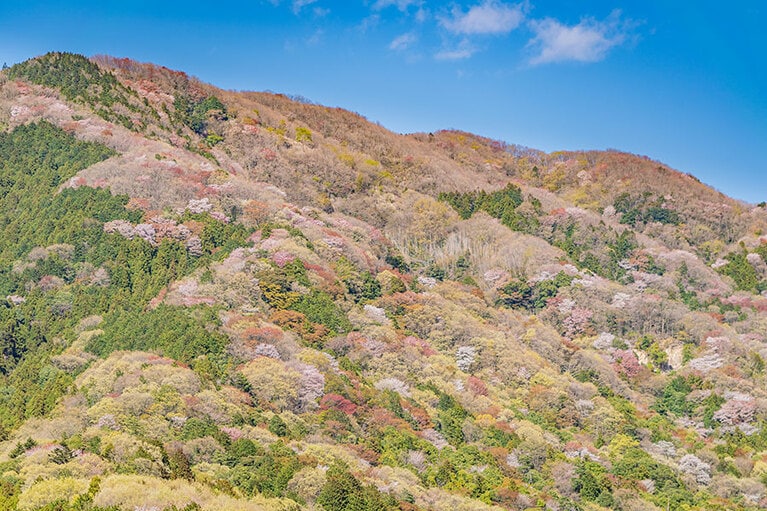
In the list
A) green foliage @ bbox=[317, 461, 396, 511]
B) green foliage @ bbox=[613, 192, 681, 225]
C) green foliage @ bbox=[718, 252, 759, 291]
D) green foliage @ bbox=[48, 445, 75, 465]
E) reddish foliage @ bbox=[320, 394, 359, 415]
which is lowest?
green foliage @ bbox=[48, 445, 75, 465]

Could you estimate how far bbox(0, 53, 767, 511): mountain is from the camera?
185 ft

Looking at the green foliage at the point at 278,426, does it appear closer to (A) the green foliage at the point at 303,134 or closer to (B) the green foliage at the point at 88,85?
(B) the green foliage at the point at 88,85

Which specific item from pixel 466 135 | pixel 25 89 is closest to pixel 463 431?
pixel 25 89

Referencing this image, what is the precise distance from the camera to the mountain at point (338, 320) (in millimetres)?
56531

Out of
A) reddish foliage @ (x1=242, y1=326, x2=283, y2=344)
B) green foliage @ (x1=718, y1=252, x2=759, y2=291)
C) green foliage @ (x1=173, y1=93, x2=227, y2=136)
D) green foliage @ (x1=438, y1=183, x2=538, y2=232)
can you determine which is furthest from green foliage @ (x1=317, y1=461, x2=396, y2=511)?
green foliage @ (x1=173, y1=93, x2=227, y2=136)

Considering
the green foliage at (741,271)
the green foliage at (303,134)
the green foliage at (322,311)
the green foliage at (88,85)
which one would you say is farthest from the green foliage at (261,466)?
the green foliage at (303,134)

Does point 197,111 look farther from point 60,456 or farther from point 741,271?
point 60,456

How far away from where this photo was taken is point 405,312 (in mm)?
89500

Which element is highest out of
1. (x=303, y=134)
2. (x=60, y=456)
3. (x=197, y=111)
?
(x=303, y=134)

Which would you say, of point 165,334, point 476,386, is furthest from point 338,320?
point 165,334

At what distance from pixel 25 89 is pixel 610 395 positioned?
8156cm

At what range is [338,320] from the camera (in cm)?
8094

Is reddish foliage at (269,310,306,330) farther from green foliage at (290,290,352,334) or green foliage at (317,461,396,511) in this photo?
green foliage at (317,461,396,511)

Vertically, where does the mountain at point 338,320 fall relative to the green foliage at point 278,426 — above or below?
above
